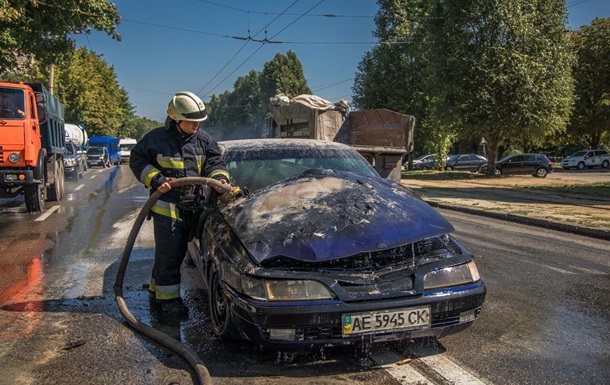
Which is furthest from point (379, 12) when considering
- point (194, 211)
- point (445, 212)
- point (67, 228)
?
point (194, 211)

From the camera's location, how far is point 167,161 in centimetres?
438

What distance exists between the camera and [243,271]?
3.24 metres

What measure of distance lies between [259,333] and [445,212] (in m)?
11.3

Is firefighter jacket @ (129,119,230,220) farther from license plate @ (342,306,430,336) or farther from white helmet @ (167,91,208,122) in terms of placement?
license plate @ (342,306,430,336)

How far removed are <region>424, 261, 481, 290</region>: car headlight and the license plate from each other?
0.17 m

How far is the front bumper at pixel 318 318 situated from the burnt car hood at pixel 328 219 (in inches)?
12.0

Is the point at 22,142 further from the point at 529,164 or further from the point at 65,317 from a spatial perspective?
the point at 529,164

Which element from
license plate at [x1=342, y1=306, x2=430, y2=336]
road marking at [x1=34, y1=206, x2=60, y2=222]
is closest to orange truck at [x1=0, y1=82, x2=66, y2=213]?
road marking at [x1=34, y1=206, x2=60, y2=222]

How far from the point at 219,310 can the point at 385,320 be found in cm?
129

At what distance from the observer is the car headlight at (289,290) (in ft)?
10.1

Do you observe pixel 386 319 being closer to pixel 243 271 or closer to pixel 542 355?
pixel 243 271

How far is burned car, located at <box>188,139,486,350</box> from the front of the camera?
3.09 meters

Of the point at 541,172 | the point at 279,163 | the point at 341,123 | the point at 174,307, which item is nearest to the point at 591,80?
the point at 541,172

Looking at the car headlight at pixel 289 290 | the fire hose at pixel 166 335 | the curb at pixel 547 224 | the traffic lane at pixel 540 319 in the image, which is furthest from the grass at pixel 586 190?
the car headlight at pixel 289 290
